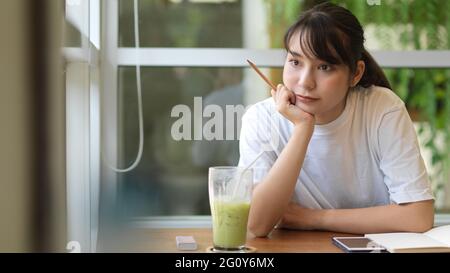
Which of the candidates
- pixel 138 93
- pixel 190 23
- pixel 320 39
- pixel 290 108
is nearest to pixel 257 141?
pixel 290 108

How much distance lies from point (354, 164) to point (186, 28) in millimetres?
770

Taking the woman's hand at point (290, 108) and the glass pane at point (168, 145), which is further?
the glass pane at point (168, 145)

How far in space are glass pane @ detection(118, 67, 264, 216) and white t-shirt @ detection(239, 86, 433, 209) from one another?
40cm

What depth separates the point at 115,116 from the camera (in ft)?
4.74

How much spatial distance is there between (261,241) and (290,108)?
10.6 inches

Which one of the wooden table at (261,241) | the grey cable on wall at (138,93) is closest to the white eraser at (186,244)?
the wooden table at (261,241)

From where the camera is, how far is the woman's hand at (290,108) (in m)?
1.01

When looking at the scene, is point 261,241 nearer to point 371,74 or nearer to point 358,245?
point 358,245

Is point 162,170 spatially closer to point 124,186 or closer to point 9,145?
point 124,186

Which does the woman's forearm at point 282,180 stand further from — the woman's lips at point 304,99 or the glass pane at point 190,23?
the glass pane at point 190,23

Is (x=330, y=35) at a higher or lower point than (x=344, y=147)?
higher

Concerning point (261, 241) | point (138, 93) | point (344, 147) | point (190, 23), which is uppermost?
point (190, 23)

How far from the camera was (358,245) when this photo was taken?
30.5 inches
